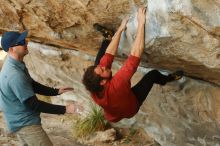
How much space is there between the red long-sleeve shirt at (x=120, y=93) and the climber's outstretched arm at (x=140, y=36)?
0.09 meters

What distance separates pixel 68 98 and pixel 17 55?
177 inches

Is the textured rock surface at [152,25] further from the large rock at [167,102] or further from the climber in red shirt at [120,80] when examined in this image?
the large rock at [167,102]

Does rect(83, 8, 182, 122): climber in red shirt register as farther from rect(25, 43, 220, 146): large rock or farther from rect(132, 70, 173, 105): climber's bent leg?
rect(25, 43, 220, 146): large rock

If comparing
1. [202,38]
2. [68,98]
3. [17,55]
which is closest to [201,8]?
[202,38]

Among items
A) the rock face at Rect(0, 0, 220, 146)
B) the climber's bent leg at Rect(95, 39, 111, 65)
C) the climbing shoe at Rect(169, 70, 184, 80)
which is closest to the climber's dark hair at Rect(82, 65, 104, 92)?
the rock face at Rect(0, 0, 220, 146)

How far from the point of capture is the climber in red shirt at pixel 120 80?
210 inches

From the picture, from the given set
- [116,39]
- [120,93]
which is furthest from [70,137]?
[116,39]

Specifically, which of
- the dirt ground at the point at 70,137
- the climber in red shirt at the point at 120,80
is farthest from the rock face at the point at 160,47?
the dirt ground at the point at 70,137

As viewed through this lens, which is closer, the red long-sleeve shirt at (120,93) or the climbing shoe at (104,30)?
the red long-sleeve shirt at (120,93)

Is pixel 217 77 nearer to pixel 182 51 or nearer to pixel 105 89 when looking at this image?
pixel 182 51

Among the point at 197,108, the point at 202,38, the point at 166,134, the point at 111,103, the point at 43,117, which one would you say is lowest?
the point at 43,117

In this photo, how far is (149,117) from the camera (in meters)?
7.93

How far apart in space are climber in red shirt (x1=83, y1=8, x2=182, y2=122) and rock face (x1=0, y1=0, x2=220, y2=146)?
12 cm

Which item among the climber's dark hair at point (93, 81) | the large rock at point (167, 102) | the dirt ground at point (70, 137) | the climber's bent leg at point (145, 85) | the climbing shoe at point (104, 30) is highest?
the climbing shoe at point (104, 30)
